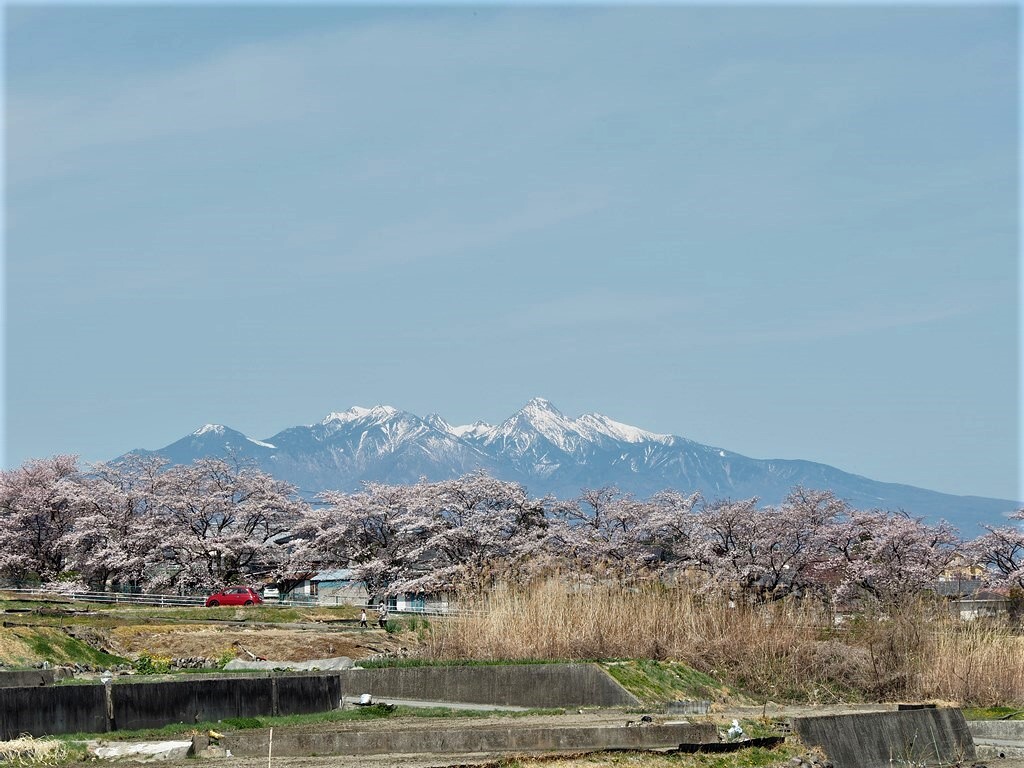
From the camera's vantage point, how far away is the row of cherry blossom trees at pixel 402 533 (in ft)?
204

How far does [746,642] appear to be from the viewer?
99.2ft

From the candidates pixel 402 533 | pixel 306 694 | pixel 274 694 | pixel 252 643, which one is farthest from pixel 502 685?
pixel 402 533

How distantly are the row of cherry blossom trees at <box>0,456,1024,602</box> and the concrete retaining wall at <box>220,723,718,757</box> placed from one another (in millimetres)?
42561

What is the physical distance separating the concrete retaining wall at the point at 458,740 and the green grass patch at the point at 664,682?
21.5ft

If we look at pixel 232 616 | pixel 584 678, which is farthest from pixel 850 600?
pixel 584 678

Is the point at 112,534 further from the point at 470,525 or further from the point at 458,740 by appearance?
the point at 458,740

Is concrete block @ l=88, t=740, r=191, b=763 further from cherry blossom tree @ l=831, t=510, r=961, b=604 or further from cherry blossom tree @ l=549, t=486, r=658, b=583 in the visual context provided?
cherry blossom tree @ l=549, t=486, r=658, b=583

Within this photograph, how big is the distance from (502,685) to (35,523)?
5174 cm

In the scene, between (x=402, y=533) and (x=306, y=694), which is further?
(x=402, y=533)

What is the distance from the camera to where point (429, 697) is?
85.8 feet

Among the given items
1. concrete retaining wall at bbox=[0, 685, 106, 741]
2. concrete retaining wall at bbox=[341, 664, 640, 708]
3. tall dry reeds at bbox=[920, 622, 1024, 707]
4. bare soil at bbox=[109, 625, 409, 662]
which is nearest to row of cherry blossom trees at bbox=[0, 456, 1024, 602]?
bare soil at bbox=[109, 625, 409, 662]

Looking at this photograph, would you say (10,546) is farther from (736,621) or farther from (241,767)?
(241,767)

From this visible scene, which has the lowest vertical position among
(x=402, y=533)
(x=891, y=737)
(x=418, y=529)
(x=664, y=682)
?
Answer: (x=891, y=737)

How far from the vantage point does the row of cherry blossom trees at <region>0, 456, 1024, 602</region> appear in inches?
2446
